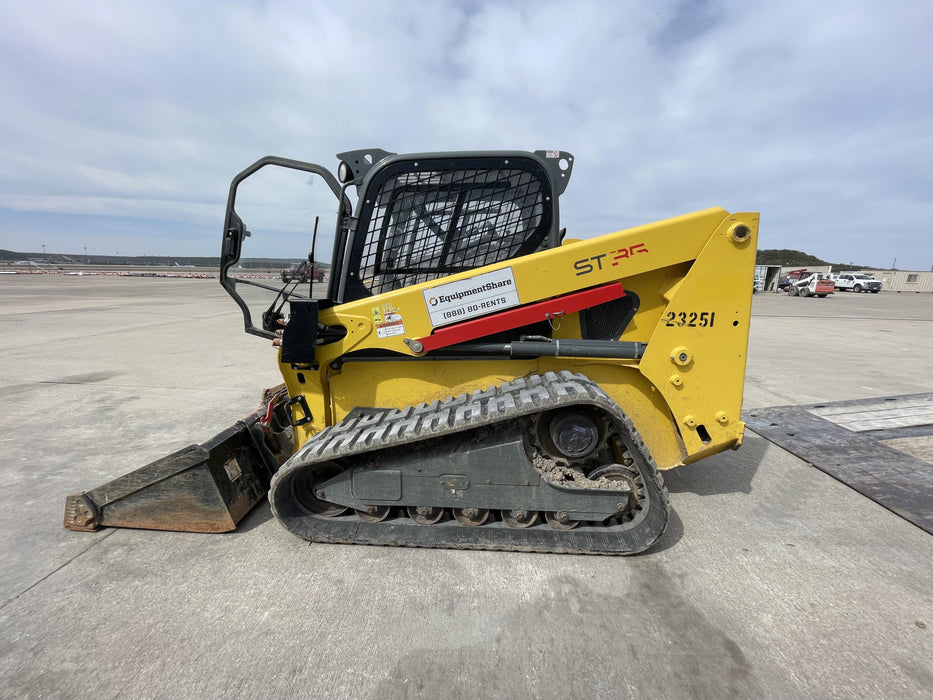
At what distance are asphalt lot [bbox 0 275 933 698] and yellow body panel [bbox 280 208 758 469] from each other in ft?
2.46

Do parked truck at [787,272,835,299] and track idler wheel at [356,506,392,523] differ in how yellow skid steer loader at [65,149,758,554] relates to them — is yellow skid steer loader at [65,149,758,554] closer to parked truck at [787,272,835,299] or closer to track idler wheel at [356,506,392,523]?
track idler wheel at [356,506,392,523]

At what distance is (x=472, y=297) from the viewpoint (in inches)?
108

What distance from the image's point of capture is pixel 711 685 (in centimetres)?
179

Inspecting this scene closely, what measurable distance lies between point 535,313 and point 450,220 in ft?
2.77

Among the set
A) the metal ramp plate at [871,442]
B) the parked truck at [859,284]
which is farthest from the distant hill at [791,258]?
the metal ramp plate at [871,442]

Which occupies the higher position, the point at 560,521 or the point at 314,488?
the point at 314,488

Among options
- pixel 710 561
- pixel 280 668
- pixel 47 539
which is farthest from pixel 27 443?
Result: pixel 710 561

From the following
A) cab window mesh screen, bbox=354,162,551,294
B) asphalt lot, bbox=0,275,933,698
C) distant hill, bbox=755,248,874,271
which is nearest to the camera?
asphalt lot, bbox=0,275,933,698

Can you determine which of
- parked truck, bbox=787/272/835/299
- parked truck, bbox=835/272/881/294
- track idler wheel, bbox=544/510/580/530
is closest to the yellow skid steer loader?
track idler wheel, bbox=544/510/580/530

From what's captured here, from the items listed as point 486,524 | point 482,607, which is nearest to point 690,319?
point 486,524

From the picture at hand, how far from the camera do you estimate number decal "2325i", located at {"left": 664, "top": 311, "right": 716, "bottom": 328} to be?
8.93ft

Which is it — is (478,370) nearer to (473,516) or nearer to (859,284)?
(473,516)

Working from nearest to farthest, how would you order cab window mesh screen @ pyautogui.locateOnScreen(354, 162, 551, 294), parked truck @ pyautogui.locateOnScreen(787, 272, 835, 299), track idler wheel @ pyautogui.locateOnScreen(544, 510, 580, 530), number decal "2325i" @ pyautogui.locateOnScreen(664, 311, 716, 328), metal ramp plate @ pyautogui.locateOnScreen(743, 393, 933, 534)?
1. track idler wheel @ pyautogui.locateOnScreen(544, 510, 580, 530)
2. number decal "2325i" @ pyautogui.locateOnScreen(664, 311, 716, 328)
3. cab window mesh screen @ pyautogui.locateOnScreen(354, 162, 551, 294)
4. metal ramp plate @ pyautogui.locateOnScreen(743, 393, 933, 534)
5. parked truck @ pyautogui.locateOnScreen(787, 272, 835, 299)

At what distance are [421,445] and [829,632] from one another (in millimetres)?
2153
